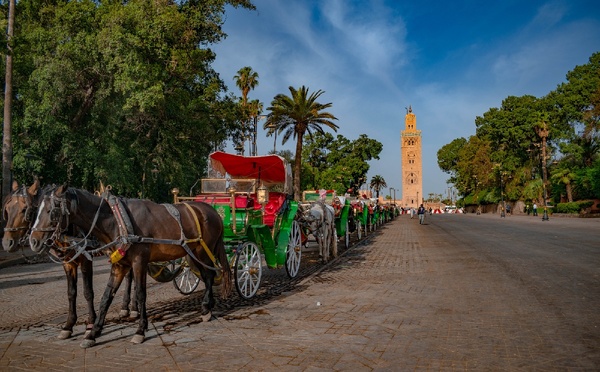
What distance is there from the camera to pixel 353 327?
574 centimetres

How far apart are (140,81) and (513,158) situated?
54.5 meters

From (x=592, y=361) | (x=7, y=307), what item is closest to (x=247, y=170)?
(x=7, y=307)

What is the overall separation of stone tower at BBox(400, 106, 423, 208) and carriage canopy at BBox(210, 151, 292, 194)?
146352 mm

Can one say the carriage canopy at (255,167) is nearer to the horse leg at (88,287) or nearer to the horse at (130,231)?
the horse at (130,231)

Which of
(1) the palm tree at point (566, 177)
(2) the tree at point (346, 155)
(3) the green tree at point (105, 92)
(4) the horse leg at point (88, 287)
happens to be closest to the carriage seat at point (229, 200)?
(4) the horse leg at point (88, 287)

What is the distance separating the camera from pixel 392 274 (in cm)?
1035

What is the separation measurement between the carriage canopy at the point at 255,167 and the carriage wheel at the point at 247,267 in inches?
107

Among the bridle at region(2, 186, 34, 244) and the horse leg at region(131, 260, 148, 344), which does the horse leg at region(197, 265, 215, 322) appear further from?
the bridle at region(2, 186, 34, 244)

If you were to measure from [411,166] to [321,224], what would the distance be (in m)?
149

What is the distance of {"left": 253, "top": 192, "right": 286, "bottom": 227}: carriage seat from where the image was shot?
387 inches

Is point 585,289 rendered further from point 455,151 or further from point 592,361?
point 455,151

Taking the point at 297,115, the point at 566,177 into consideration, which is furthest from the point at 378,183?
the point at 297,115

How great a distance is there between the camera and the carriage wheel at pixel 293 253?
32.1 feet

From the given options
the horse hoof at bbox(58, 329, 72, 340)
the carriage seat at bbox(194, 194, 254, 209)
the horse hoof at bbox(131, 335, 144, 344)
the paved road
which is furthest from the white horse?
the horse hoof at bbox(58, 329, 72, 340)
